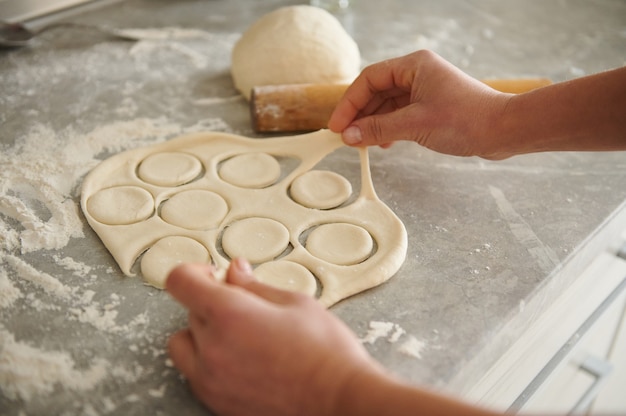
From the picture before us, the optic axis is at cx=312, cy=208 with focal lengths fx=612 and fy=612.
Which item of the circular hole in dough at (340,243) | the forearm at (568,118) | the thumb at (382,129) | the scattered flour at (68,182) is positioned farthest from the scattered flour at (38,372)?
the forearm at (568,118)

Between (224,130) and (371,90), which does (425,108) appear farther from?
(224,130)

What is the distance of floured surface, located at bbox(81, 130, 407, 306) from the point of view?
3.14 ft

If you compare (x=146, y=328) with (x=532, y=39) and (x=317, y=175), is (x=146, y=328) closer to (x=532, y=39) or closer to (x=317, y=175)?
(x=317, y=175)

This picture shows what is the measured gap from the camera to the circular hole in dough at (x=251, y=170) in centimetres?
114

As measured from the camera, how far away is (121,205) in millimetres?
1063

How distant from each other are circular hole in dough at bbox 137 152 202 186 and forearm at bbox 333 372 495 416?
62 centimetres

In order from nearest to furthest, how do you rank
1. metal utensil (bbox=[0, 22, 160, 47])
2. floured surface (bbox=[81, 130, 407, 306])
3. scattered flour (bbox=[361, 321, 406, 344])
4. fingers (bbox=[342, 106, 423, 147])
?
scattered flour (bbox=[361, 321, 406, 344]), floured surface (bbox=[81, 130, 407, 306]), fingers (bbox=[342, 106, 423, 147]), metal utensil (bbox=[0, 22, 160, 47])

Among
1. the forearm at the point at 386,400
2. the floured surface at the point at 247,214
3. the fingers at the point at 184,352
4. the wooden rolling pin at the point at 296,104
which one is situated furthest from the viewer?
the wooden rolling pin at the point at 296,104

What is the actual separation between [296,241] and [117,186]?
0.36 metres

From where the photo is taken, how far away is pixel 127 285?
3.05 feet

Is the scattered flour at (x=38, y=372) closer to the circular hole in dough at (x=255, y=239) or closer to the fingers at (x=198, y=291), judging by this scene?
the fingers at (x=198, y=291)

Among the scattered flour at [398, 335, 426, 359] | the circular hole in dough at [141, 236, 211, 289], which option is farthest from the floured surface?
the scattered flour at [398, 335, 426, 359]

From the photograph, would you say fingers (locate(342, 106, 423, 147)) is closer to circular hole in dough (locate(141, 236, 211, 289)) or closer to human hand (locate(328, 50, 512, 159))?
human hand (locate(328, 50, 512, 159))

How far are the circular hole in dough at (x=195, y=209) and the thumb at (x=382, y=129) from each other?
0.27 m
